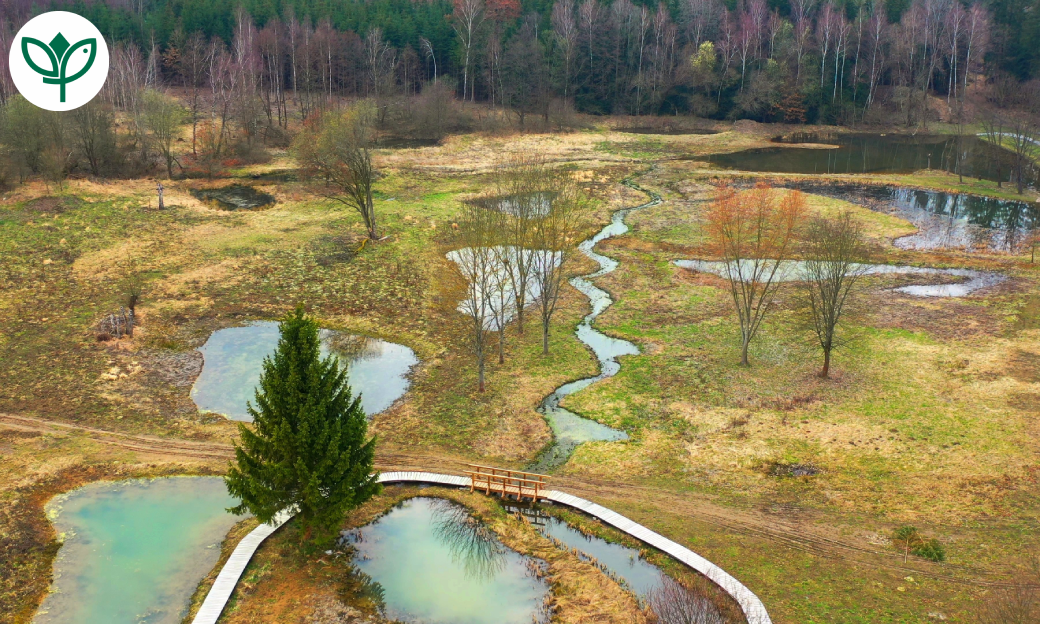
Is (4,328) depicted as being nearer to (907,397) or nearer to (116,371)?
(116,371)

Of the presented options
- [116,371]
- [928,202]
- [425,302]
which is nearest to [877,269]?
[928,202]

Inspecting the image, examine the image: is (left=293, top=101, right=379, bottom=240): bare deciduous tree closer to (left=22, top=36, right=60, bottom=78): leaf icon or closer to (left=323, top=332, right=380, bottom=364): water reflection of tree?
(left=323, top=332, right=380, bottom=364): water reflection of tree

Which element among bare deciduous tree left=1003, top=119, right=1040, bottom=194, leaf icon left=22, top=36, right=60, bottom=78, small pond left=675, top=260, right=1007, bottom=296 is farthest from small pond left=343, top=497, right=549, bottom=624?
bare deciduous tree left=1003, top=119, right=1040, bottom=194

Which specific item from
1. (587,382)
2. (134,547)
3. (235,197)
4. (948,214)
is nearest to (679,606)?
(587,382)

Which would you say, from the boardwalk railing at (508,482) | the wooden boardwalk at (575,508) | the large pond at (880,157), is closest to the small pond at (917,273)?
the boardwalk railing at (508,482)

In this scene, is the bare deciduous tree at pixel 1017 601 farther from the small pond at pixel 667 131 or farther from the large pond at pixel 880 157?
the small pond at pixel 667 131

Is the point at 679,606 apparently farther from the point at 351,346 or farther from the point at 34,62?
the point at 34,62
